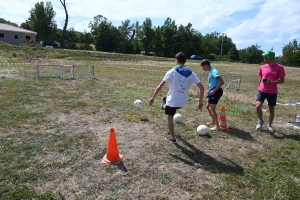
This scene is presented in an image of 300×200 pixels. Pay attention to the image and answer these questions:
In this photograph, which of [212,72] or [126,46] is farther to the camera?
[126,46]

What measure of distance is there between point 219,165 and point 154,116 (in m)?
2.98

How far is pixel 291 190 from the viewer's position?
352cm

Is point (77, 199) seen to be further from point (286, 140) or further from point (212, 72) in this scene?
point (286, 140)

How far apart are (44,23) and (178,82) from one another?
194ft

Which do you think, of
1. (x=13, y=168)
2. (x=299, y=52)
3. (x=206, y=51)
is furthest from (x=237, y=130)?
(x=206, y=51)

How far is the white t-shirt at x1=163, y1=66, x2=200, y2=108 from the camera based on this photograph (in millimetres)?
4480

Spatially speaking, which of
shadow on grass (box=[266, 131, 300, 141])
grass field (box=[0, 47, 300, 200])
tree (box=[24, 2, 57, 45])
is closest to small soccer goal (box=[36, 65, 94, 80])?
grass field (box=[0, 47, 300, 200])

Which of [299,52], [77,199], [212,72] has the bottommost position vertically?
[77,199]

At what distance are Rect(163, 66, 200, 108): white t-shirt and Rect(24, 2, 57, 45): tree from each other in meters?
57.3

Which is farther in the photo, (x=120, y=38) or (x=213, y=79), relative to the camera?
(x=120, y=38)

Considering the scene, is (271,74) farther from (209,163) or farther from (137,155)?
(137,155)

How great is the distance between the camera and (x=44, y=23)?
5572 cm

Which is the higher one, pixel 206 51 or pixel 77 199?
pixel 206 51

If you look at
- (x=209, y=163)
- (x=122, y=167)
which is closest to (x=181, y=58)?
(x=209, y=163)
